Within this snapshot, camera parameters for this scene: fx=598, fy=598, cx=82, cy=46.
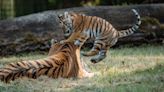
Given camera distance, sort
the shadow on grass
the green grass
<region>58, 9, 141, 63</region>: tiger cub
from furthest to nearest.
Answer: <region>58, 9, 141, 63</region>: tiger cub → the green grass → the shadow on grass

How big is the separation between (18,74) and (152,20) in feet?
18.9

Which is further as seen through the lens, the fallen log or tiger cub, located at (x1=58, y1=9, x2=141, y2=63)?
the fallen log

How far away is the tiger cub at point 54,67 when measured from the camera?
24.7 feet

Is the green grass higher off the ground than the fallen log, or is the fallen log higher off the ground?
the green grass

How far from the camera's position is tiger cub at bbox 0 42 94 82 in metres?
7.54

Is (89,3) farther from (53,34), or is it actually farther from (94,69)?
(94,69)

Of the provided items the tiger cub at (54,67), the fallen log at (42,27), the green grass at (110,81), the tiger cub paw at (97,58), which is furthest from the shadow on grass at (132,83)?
the fallen log at (42,27)

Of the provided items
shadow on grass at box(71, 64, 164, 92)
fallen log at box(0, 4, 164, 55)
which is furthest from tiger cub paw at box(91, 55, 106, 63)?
fallen log at box(0, 4, 164, 55)

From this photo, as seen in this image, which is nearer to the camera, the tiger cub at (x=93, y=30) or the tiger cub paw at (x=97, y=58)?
the tiger cub paw at (x=97, y=58)

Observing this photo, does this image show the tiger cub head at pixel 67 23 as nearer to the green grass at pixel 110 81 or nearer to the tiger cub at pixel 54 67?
the green grass at pixel 110 81

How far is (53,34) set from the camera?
12.1 metres

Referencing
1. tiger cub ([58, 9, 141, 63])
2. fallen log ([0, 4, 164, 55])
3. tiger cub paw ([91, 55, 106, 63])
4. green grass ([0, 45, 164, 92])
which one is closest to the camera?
green grass ([0, 45, 164, 92])

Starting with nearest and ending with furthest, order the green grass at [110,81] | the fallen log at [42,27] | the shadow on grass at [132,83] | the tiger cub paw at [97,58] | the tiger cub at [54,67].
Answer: the shadow on grass at [132,83], the green grass at [110,81], the tiger cub at [54,67], the tiger cub paw at [97,58], the fallen log at [42,27]

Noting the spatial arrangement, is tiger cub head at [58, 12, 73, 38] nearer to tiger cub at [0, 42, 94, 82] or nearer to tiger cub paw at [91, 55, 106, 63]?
tiger cub paw at [91, 55, 106, 63]
